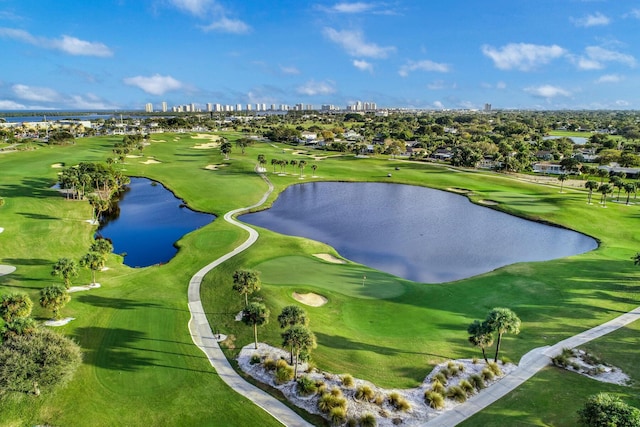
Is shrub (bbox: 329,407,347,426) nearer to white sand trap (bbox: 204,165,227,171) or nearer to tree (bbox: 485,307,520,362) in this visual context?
tree (bbox: 485,307,520,362)

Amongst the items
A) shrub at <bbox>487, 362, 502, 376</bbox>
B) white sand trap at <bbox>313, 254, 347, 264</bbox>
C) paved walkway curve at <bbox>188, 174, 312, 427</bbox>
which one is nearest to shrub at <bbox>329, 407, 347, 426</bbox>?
paved walkway curve at <bbox>188, 174, 312, 427</bbox>

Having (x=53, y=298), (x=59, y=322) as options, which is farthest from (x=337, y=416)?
(x=59, y=322)

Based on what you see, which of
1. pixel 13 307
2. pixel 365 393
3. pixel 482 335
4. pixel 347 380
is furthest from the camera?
pixel 13 307

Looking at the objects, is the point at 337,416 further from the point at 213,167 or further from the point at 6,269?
the point at 213,167

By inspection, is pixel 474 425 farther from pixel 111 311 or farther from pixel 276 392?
pixel 111 311

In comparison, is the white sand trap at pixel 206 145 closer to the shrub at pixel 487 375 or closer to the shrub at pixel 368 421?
the shrub at pixel 487 375

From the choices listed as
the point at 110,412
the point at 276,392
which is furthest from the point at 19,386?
the point at 276,392

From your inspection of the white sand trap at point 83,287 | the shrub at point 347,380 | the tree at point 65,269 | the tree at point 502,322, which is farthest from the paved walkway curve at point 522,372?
the white sand trap at point 83,287
